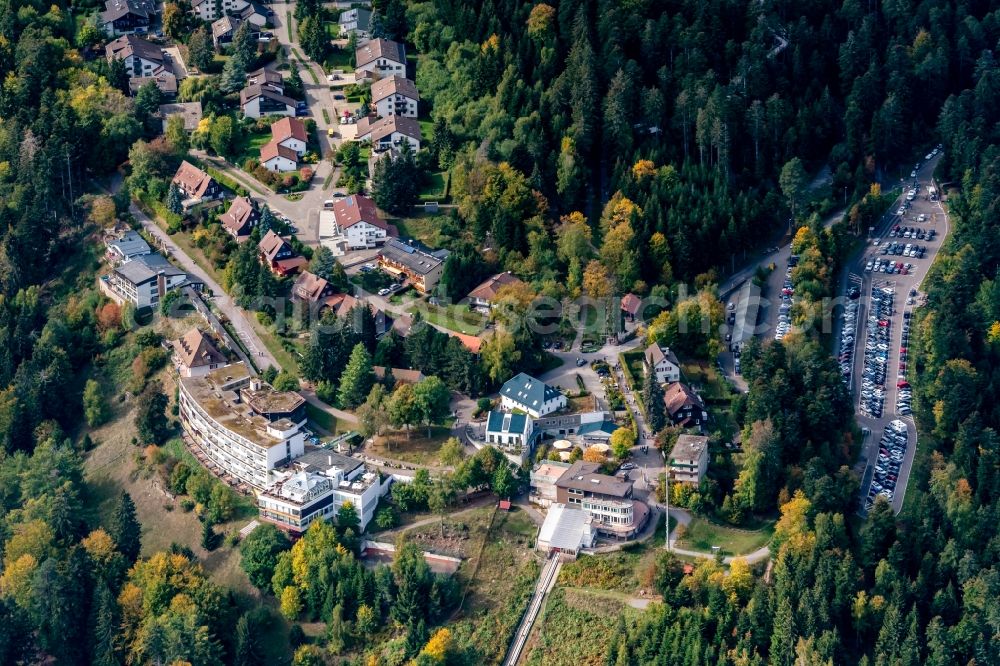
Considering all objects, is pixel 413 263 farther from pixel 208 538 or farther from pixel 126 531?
pixel 126 531

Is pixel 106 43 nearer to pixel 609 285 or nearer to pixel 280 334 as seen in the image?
pixel 280 334

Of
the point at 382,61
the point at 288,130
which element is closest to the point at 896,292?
the point at 382,61

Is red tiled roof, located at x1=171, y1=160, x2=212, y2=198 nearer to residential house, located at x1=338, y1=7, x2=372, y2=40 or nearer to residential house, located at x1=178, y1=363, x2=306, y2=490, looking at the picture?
residential house, located at x1=178, y1=363, x2=306, y2=490

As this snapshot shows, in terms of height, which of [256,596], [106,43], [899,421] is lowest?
[256,596]

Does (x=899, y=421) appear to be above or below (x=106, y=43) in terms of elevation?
below

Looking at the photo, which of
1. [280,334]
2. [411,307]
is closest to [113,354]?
[280,334]

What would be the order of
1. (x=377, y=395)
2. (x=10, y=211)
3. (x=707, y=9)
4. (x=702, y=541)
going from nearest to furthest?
(x=702, y=541) → (x=377, y=395) → (x=10, y=211) → (x=707, y=9)

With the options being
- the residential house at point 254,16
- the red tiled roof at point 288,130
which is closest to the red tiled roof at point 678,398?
the red tiled roof at point 288,130
